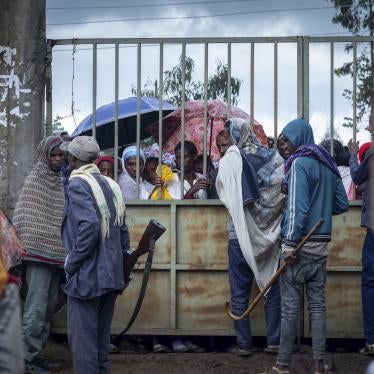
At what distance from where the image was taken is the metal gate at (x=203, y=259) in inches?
300

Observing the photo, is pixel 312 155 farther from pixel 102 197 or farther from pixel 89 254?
pixel 89 254

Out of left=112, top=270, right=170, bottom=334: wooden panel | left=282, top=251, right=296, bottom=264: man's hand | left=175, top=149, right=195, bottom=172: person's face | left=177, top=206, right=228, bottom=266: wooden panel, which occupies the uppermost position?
left=175, top=149, right=195, bottom=172: person's face

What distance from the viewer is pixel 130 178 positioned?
8.11m

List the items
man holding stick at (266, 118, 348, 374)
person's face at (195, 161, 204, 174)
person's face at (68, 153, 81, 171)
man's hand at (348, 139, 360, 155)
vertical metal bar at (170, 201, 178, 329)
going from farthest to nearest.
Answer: person's face at (195, 161, 204, 174) < vertical metal bar at (170, 201, 178, 329) < man's hand at (348, 139, 360, 155) < man holding stick at (266, 118, 348, 374) < person's face at (68, 153, 81, 171)

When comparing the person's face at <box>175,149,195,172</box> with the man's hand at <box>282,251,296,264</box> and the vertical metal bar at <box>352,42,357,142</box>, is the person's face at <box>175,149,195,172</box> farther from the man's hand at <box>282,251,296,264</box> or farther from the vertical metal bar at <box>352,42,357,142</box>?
the man's hand at <box>282,251,296,264</box>

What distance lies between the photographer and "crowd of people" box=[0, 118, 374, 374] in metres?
5.96

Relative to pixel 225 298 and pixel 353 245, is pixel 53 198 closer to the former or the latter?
pixel 225 298

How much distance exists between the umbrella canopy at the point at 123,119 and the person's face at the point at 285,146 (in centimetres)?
200

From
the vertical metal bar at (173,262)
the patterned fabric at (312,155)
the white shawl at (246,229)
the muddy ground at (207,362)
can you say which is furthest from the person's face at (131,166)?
the patterned fabric at (312,155)

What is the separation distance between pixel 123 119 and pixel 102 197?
3455 millimetres

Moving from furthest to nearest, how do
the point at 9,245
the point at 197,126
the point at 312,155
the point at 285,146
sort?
the point at 197,126
the point at 285,146
the point at 312,155
the point at 9,245

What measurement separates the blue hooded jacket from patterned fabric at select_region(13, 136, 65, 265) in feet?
5.49

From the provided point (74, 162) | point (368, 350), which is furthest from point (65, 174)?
point (368, 350)

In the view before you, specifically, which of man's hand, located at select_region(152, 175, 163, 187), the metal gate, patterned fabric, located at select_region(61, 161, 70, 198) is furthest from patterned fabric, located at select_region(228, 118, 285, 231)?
patterned fabric, located at select_region(61, 161, 70, 198)
